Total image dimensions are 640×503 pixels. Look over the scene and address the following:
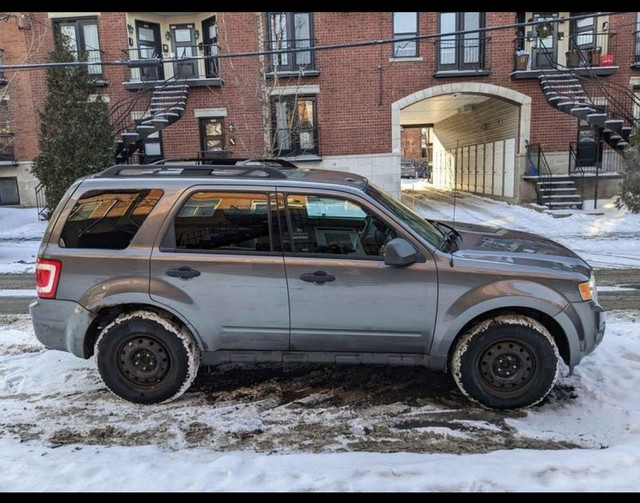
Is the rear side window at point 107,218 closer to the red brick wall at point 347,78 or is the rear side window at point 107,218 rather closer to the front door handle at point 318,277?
the front door handle at point 318,277

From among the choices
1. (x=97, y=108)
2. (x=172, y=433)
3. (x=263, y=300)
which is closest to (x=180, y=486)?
(x=172, y=433)

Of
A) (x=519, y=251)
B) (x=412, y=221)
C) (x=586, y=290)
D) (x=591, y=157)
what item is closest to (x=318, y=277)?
(x=412, y=221)

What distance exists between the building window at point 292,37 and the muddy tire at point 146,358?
14.4m

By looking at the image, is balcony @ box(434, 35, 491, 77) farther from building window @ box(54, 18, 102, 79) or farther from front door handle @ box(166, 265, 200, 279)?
front door handle @ box(166, 265, 200, 279)

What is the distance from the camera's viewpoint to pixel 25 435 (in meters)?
3.69

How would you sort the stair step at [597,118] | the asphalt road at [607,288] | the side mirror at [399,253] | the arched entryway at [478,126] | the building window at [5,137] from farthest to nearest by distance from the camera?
the building window at [5,137], the arched entryway at [478,126], the stair step at [597,118], the asphalt road at [607,288], the side mirror at [399,253]

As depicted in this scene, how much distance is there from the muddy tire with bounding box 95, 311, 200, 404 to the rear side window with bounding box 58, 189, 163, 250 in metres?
0.65

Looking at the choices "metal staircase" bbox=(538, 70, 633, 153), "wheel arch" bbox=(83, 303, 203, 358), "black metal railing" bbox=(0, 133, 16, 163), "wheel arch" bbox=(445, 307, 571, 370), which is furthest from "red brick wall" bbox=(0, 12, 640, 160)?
"wheel arch" bbox=(445, 307, 571, 370)

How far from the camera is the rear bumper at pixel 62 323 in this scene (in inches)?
160

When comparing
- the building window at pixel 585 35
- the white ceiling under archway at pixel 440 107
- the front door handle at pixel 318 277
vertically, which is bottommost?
the front door handle at pixel 318 277

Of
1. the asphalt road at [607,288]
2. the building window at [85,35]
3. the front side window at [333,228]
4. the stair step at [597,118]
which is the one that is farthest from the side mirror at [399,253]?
the building window at [85,35]

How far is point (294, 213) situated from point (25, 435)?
2.60m

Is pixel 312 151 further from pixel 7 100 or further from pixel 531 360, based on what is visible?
pixel 531 360

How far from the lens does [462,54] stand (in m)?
17.6
